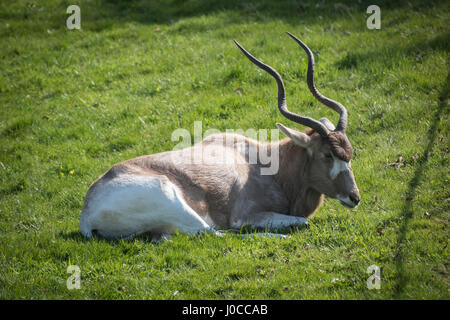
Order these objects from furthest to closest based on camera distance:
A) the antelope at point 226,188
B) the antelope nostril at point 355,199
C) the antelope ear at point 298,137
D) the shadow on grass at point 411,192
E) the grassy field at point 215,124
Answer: the antelope ear at point 298,137 → the antelope nostril at point 355,199 → the antelope at point 226,188 → the grassy field at point 215,124 → the shadow on grass at point 411,192

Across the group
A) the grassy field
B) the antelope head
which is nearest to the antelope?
the antelope head

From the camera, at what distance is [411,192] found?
22.0ft

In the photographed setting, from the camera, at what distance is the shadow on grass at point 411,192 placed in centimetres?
496

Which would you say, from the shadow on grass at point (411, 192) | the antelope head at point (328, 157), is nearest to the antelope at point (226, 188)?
the antelope head at point (328, 157)

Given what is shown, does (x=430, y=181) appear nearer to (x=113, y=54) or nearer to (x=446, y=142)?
(x=446, y=142)

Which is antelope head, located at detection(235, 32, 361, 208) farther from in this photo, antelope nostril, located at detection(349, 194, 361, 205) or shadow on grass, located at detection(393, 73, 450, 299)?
shadow on grass, located at detection(393, 73, 450, 299)

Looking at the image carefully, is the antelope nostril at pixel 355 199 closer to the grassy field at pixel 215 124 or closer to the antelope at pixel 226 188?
the antelope at pixel 226 188

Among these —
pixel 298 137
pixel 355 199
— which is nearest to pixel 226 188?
pixel 298 137

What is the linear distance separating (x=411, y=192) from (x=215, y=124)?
3.77 m

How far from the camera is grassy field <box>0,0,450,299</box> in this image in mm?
5328

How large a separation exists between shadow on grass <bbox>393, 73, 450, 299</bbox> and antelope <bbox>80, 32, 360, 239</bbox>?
0.71m

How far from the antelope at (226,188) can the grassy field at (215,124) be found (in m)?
0.29

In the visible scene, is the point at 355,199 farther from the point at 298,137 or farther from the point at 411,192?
the point at 298,137
